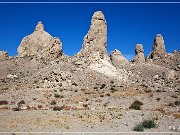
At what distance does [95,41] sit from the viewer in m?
69.1

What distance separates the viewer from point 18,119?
81.9ft

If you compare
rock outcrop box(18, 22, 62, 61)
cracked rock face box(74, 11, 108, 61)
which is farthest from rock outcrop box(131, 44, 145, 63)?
A: cracked rock face box(74, 11, 108, 61)

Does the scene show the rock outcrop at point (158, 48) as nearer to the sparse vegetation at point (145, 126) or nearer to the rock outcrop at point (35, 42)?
the rock outcrop at point (35, 42)

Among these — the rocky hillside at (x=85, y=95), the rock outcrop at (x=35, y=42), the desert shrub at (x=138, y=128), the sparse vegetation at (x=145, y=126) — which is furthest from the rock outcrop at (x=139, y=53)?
the desert shrub at (x=138, y=128)

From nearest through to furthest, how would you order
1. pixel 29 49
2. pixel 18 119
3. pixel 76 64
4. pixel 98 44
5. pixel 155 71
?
1. pixel 18 119
2. pixel 76 64
3. pixel 98 44
4. pixel 155 71
5. pixel 29 49

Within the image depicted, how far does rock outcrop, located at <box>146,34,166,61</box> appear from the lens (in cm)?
12331

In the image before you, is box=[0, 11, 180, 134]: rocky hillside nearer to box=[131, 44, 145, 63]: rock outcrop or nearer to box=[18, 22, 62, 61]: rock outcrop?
box=[131, 44, 145, 63]: rock outcrop

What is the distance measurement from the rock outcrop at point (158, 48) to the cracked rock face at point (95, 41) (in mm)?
54007

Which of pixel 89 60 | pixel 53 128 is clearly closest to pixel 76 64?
pixel 89 60

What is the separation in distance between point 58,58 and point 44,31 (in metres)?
59.8

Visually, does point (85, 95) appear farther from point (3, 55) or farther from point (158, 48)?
point (158, 48)

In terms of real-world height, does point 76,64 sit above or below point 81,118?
above

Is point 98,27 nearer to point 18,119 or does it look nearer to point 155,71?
point 155,71

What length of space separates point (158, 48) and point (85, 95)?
8194cm
